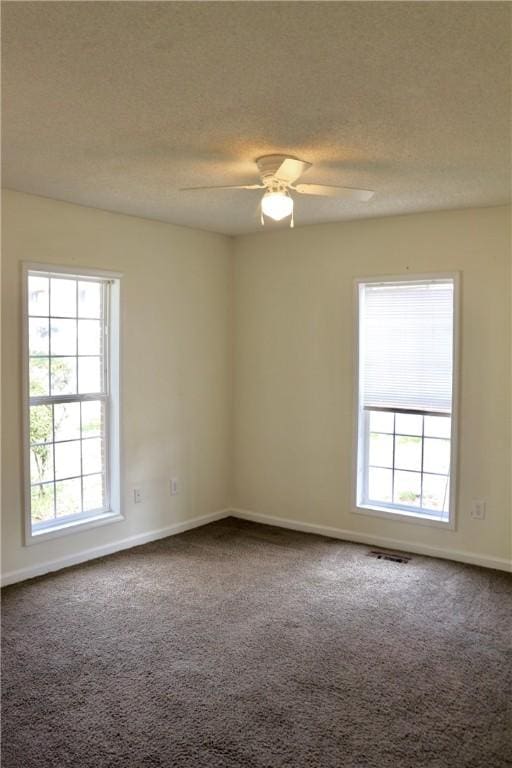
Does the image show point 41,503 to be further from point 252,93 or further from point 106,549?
point 252,93

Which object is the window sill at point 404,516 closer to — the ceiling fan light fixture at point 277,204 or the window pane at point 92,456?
the window pane at point 92,456

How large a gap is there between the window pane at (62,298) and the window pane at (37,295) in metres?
0.05

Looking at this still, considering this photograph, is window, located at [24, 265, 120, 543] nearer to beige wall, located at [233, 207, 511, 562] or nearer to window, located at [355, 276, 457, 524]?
beige wall, located at [233, 207, 511, 562]

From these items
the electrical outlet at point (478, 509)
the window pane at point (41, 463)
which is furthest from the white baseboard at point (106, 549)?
the electrical outlet at point (478, 509)

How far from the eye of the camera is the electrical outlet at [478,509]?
4.56 metres

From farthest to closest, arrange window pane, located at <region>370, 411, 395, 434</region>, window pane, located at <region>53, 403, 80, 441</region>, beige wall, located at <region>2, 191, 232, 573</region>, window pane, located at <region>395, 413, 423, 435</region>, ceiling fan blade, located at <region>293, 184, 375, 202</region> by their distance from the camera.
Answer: window pane, located at <region>370, 411, 395, 434</region>
window pane, located at <region>395, 413, 423, 435</region>
window pane, located at <region>53, 403, 80, 441</region>
beige wall, located at <region>2, 191, 232, 573</region>
ceiling fan blade, located at <region>293, 184, 375, 202</region>

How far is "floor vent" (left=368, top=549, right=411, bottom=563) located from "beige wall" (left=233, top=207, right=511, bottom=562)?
6.6 inches

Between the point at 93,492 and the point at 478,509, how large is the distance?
2840mm

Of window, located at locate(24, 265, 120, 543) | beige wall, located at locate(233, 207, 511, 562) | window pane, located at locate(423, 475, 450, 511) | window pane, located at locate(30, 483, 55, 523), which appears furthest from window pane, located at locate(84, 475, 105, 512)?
window pane, located at locate(423, 475, 450, 511)

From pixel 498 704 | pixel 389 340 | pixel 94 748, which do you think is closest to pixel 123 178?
pixel 389 340

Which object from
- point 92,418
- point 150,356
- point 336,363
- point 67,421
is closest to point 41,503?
point 67,421

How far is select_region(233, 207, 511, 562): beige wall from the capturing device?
4.49m

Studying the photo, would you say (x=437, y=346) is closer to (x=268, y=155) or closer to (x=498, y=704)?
(x=268, y=155)

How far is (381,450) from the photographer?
5098 mm
